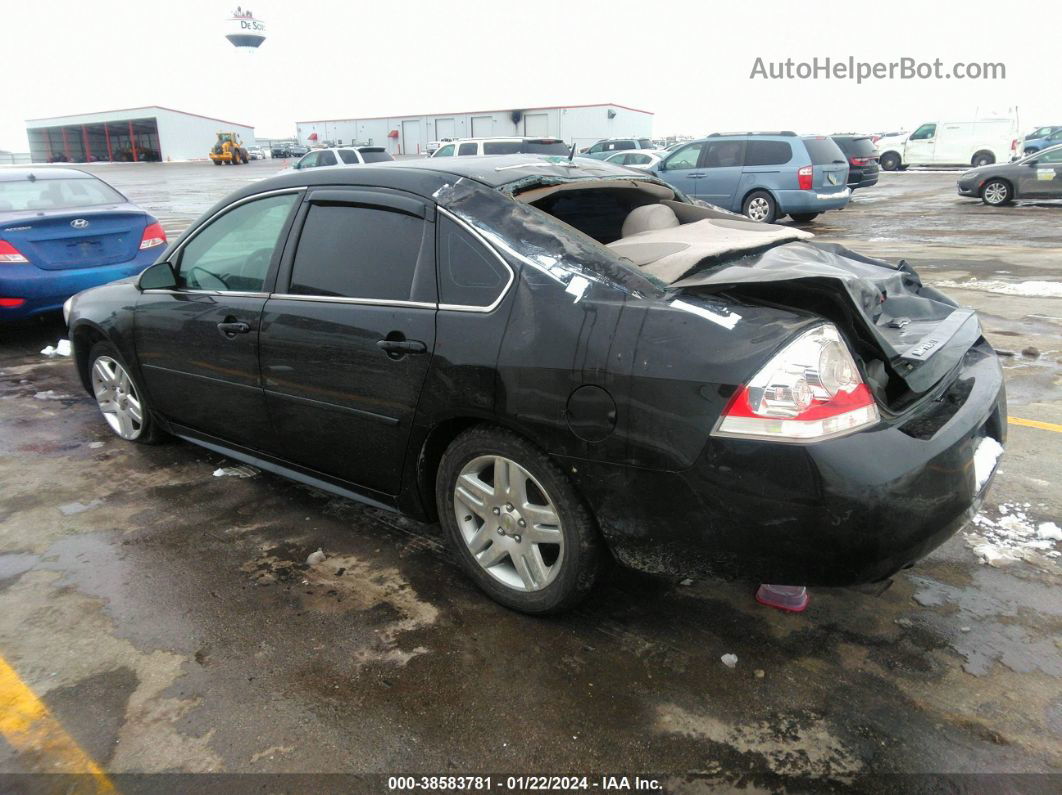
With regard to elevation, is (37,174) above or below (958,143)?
below

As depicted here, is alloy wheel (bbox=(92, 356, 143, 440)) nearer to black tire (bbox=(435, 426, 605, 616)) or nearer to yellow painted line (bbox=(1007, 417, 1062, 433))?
black tire (bbox=(435, 426, 605, 616))

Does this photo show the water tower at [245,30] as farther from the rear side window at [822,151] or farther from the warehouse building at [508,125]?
the rear side window at [822,151]

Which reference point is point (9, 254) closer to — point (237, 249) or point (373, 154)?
point (237, 249)

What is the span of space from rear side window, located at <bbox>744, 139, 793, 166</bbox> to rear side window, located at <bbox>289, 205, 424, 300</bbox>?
43.7ft

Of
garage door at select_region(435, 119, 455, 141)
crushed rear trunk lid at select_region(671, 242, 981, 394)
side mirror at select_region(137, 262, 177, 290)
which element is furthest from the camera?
garage door at select_region(435, 119, 455, 141)

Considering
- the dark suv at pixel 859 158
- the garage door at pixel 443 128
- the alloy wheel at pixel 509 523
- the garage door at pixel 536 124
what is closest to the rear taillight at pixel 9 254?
the alloy wheel at pixel 509 523

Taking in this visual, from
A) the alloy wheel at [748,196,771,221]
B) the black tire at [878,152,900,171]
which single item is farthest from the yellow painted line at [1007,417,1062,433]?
the black tire at [878,152,900,171]

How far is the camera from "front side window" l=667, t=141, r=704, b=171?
15.8 m

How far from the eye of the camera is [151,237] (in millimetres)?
7574

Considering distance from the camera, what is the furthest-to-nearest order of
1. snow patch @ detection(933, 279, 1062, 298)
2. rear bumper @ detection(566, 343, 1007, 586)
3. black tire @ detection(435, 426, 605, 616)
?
1. snow patch @ detection(933, 279, 1062, 298)
2. black tire @ detection(435, 426, 605, 616)
3. rear bumper @ detection(566, 343, 1007, 586)

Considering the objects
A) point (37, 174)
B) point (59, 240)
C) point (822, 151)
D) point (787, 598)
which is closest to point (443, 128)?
point (822, 151)

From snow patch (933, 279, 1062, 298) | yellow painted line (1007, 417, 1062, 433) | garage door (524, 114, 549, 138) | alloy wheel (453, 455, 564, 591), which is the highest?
garage door (524, 114, 549, 138)

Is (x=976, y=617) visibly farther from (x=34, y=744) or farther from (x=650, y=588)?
(x=34, y=744)

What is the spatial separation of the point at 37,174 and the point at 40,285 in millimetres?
1796
